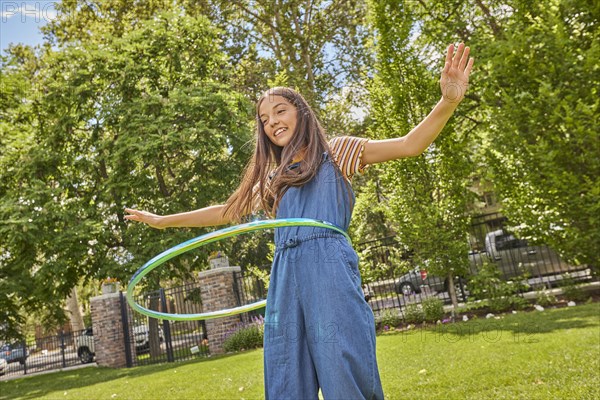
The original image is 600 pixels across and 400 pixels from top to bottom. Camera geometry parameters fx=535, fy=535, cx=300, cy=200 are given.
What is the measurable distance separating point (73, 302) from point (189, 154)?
1917 cm

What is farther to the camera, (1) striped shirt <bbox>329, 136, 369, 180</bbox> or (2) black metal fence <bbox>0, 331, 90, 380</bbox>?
(2) black metal fence <bbox>0, 331, 90, 380</bbox>

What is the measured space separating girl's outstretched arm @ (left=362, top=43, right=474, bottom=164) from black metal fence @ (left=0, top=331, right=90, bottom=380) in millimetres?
19753

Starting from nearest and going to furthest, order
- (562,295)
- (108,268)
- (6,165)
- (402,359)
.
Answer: (402,359) < (562,295) < (108,268) < (6,165)

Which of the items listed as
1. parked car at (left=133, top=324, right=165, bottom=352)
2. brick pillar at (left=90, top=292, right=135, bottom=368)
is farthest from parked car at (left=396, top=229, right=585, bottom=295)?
parked car at (left=133, top=324, right=165, bottom=352)

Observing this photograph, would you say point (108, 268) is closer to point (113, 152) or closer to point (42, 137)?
point (113, 152)

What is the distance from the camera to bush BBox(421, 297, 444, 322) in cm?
1064

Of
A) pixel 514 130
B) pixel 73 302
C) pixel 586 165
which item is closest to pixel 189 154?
pixel 514 130

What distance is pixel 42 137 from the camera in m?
16.8

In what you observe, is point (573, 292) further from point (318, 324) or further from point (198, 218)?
point (318, 324)

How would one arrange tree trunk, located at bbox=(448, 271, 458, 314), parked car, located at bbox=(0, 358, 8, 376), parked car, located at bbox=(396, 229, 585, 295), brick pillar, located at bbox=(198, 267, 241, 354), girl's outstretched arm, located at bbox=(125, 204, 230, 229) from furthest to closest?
parked car, located at bbox=(0, 358, 8, 376), brick pillar, located at bbox=(198, 267, 241, 354), parked car, located at bbox=(396, 229, 585, 295), tree trunk, located at bbox=(448, 271, 458, 314), girl's outstretched arm, located at bbox=(125, 204, 230, 229)

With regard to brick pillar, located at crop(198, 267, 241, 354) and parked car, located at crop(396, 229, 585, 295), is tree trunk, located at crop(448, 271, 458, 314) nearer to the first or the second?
parked car, located at crop(396, 229, 585, 295)

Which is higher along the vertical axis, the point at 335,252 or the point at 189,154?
the point at 189,154

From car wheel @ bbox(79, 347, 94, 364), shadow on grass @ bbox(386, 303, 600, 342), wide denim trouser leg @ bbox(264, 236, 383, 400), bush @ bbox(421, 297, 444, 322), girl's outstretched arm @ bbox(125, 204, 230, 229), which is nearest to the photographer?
wide denim trouser leg @ bbox(264, 236, 383, 400)

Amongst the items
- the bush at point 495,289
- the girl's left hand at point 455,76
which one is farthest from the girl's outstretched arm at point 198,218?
the bush at point 495,289
